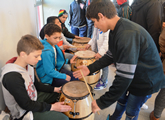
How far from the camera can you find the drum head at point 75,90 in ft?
3.76

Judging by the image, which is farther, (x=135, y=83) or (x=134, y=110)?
(x=134, y=110)

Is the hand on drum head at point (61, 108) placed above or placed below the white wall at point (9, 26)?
below

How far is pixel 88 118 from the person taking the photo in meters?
1.20

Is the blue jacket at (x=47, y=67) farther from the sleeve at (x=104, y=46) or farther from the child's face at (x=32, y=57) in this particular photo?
the sleeve at (x=104, y=46)

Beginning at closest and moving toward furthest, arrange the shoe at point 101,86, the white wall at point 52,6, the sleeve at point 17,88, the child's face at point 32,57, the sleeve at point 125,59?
the sleeve at point 125,59
the sleeve at point 17,88
the child's face at point 32,57
the shoe at point 101,86
the white wall at point 52,6

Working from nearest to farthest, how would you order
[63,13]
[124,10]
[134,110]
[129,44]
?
[129,44] < [134,110] < [124,10] < [63,13]

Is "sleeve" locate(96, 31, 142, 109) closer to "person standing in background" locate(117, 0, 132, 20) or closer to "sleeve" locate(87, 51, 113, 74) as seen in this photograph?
"sleeve" locate(87, 51, 113, 74)

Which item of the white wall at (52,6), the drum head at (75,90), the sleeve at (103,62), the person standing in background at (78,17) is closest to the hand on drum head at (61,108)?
the drum head at (75,90)

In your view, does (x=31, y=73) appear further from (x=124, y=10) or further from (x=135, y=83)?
(x=124, y=10)

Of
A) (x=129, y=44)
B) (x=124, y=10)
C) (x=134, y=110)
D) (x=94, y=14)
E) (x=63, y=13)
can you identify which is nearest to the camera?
(x=129, y=44)

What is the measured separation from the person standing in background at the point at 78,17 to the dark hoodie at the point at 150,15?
2221 mm

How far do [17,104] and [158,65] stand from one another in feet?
3.87

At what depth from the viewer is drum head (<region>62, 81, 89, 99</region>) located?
1.15m

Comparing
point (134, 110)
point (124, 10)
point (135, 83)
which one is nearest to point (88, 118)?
point (134, 110)
